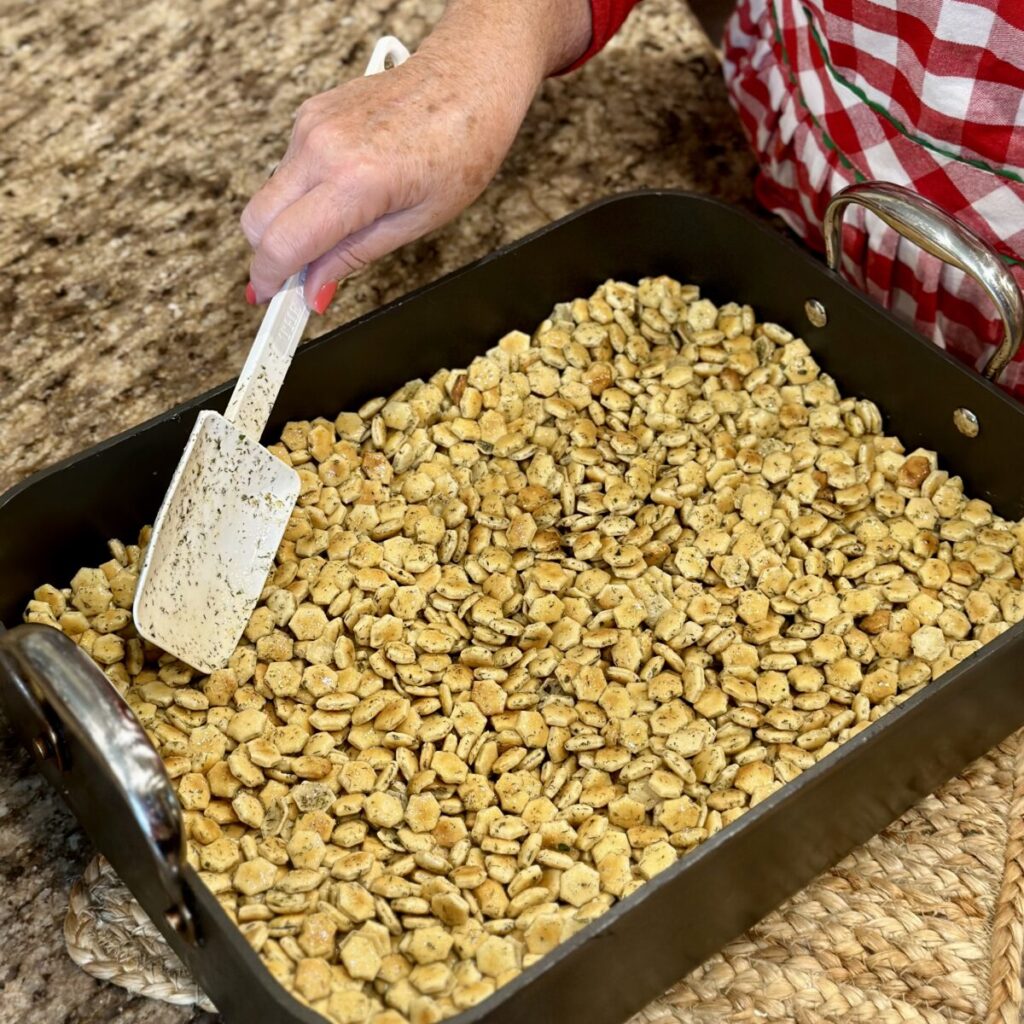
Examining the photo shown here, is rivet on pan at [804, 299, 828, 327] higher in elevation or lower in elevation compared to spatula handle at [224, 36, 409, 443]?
lower

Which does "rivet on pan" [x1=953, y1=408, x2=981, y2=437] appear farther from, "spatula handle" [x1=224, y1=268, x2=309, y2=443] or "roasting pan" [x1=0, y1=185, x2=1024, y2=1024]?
"spatula handle" [x1=224, y1=268, x2=309, y2=443]

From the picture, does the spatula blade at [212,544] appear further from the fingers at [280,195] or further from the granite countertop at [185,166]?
the granite countertop at [185,166]

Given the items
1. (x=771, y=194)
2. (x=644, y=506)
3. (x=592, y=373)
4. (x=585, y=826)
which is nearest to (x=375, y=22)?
(x=771, y=194)

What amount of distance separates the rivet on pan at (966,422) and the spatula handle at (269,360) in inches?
21.9

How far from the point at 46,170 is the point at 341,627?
0.75 m

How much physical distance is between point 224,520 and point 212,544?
0.8 inches

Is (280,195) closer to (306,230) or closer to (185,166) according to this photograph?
(306,230)

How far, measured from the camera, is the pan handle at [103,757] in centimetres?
75

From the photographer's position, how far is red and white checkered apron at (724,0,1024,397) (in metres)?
1.06

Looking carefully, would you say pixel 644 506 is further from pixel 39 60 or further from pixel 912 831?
pixel 39 60

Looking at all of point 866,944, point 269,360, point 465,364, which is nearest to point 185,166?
point 465,364

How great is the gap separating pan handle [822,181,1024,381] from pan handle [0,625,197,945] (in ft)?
2.30

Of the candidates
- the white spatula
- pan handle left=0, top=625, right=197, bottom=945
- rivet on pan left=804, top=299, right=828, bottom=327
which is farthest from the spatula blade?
rivet on pan left=804, top=299, right=828, bottom=327

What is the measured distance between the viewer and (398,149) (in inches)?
43.1
